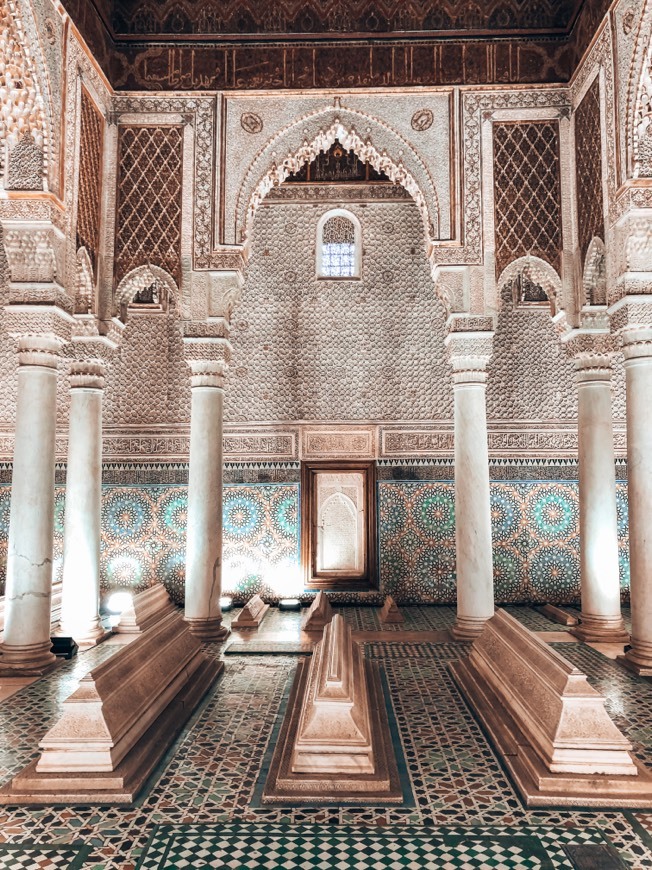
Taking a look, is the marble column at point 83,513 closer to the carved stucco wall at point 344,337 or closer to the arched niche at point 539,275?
the carved stucco wall at point 344,337

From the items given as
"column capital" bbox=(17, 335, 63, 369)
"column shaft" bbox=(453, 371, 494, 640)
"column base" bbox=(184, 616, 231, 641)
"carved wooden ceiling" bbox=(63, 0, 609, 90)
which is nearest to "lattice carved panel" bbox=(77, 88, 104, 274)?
"carved wooden ceiling" bbox=(63, 0, 609, 90)

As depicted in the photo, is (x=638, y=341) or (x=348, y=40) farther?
(x=348, y=40)

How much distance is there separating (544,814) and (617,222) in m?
4.17

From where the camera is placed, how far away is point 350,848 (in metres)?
2.68

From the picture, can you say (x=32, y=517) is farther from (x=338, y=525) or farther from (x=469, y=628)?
(x=338, y=525)

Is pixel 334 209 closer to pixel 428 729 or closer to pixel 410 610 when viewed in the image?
pixel 410 610

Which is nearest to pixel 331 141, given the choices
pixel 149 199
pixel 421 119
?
pixel 421 119

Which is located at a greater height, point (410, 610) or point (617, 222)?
point (617, 222)

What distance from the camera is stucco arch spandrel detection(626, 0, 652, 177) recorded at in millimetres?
4883

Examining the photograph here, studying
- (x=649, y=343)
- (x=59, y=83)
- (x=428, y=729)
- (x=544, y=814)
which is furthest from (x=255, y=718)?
(x=59, y=83)

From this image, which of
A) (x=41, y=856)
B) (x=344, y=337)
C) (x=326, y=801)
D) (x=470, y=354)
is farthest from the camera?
(x=344, y=337)

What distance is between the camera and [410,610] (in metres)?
7.82

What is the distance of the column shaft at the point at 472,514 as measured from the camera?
6.06 m

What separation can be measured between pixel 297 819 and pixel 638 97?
5.20 meters
